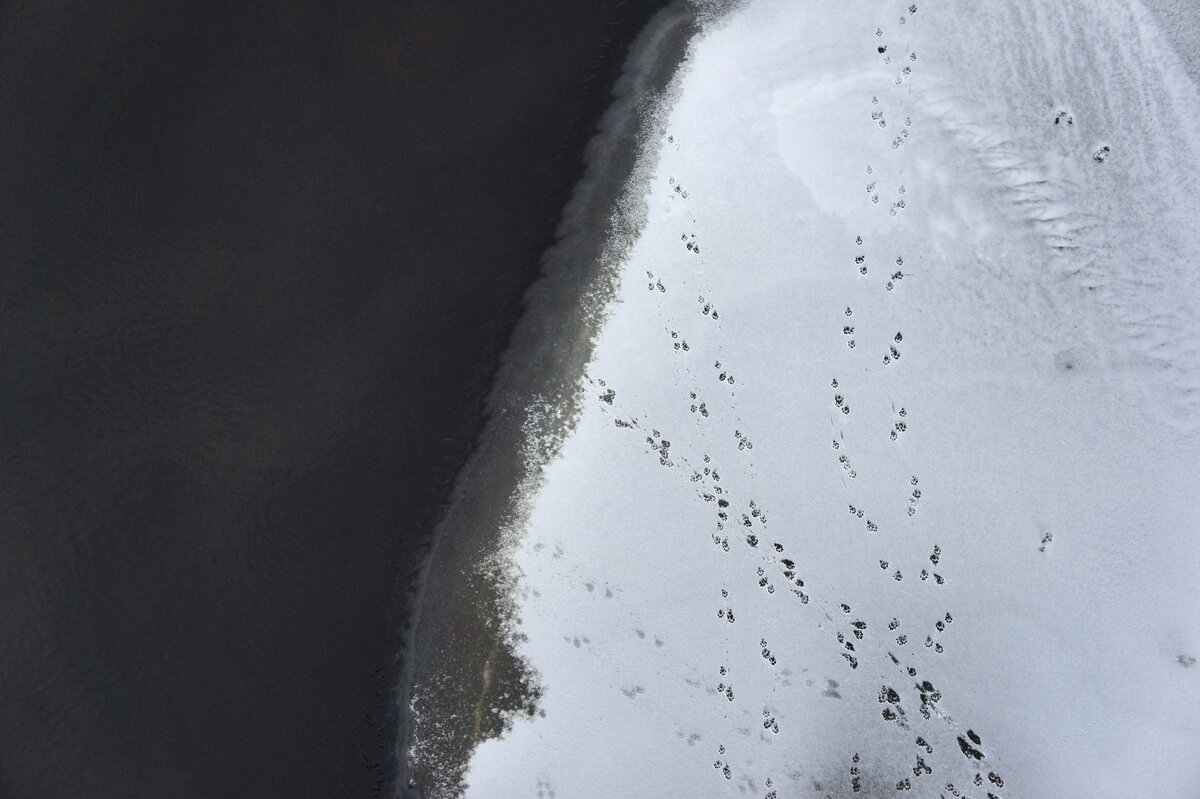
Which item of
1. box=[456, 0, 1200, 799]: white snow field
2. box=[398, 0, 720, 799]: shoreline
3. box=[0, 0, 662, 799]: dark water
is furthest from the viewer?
box=[0, 0, 662, 799]: dark water

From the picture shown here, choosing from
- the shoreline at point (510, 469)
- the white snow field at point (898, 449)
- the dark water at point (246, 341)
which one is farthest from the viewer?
the dark water at point (246, 341)

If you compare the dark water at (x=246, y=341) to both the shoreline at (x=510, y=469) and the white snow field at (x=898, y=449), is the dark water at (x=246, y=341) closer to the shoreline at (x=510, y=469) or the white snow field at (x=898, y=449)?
the shoreline at (x=510, y=469)

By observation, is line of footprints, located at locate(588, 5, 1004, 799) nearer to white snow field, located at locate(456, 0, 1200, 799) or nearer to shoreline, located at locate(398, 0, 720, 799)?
white snow field, located at locate(456, 0, 1200, 799)

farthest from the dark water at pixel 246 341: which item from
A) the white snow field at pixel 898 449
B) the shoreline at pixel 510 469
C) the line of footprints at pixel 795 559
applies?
the line of footprints at pixel 795 559

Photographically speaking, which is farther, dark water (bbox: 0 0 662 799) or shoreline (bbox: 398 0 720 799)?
dark water (bbox: 0 0 662 799)

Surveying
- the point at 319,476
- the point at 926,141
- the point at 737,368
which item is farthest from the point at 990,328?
the point at 319,476

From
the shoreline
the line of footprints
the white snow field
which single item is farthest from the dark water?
the line of footprints
